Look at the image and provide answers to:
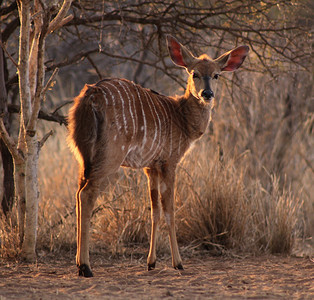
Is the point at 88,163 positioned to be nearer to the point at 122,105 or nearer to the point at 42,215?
the point at 122,105

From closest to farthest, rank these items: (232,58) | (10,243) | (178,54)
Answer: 1. (10,243)
2. (178,54)
3. (232,58)

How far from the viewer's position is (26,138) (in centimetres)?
472

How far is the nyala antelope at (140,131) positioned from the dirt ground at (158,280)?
9.0 inches

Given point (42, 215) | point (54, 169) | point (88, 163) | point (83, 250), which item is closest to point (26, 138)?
point (88, 163)

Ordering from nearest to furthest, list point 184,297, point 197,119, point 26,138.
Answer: point 184,297, point 26,138, point 197,119

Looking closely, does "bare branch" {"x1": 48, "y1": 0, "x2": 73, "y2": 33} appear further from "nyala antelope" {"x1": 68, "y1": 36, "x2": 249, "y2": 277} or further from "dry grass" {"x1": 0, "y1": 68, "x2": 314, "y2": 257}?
"dry grass" {"x1": 0, "y1": 68, "x2": 314, "y2": 257}

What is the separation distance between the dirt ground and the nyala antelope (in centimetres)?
23

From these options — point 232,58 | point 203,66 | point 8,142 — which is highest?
point 232,58

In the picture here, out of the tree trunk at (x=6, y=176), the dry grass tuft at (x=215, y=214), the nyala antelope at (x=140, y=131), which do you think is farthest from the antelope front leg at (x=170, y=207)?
the tree trunk at (x=6, y=176)

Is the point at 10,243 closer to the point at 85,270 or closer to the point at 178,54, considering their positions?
the point at 85,270

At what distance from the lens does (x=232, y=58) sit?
5.49 metres

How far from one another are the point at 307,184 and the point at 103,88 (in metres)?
5.64

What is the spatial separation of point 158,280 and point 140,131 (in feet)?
3.84

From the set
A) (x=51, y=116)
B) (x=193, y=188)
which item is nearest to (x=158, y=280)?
(x=193, y=188)
